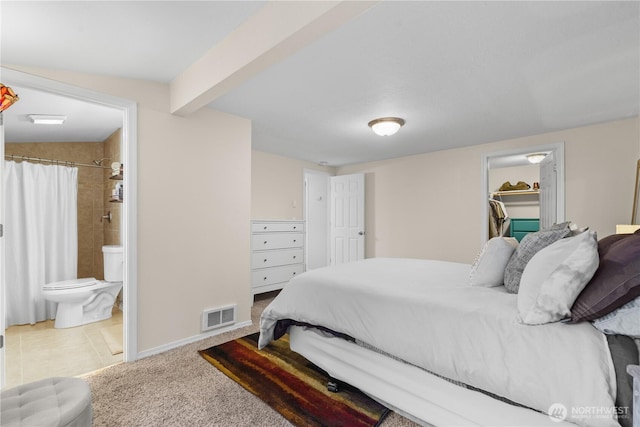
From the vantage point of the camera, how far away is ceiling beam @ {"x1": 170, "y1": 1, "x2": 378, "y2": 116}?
4.23 feet

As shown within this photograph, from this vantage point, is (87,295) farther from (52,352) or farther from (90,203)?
(90,203)

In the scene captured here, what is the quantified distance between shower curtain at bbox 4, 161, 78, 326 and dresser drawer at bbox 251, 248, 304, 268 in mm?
2114

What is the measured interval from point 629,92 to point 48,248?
19.4 ft

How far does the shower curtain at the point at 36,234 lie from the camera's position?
10.0 feet

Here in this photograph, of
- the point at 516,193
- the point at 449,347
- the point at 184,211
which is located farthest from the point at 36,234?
the point at 516,193

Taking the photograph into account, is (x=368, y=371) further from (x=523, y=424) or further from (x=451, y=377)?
(x=523, y=424)

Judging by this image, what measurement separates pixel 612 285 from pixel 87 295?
4111 mm

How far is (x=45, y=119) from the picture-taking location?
282 cm

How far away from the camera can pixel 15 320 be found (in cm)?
308

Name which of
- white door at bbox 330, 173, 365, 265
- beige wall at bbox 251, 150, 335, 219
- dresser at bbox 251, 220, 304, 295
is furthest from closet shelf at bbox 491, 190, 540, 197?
dresser at bbox 251, 220, 304, 295

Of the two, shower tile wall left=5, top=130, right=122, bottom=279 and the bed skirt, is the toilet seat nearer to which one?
shower tile wall left=5, top=130, right=122, bottom=279

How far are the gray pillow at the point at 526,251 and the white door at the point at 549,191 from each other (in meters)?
2.24

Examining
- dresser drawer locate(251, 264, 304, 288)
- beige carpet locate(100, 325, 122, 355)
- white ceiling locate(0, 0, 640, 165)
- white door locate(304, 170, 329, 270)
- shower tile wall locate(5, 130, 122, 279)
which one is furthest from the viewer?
white door locate(304, 170, 329, 270)

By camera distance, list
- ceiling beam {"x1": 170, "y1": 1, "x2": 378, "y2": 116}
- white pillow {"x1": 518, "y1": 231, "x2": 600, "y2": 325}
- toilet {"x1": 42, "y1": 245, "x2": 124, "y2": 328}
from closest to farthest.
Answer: white pillow {"x1": 518, "y1": 231, "x2": 600, "y2": 325}, ceiling beam {"x1": 170, "y1": 1, "x2": 378, "y2": 116}, toilet {"x1": 42, "y1": 245, "x2": 124, "y2": 328}
